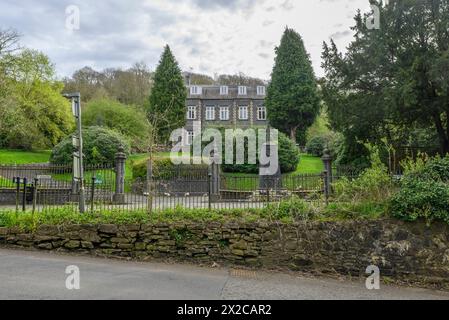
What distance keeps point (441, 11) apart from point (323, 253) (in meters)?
11.0

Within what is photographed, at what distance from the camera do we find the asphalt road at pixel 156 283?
6.57 metres

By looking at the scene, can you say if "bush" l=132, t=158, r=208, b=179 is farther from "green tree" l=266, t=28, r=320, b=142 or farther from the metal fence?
"green tree" l=266, t=28, r=320, b=142

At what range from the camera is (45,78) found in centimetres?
3866

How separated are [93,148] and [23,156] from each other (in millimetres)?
14747

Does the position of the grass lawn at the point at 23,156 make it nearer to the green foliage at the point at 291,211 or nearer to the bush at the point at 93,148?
the bush at the point at 93,148

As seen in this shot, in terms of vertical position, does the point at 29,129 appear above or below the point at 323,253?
above

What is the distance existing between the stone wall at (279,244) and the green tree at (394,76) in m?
6.05

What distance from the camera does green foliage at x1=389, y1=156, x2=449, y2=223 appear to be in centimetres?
874

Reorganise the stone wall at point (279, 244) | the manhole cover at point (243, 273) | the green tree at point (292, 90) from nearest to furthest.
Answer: the manhole cover at point (243, 273) → the stone wall at point (279, 244) → the green tree at point (292, 90)

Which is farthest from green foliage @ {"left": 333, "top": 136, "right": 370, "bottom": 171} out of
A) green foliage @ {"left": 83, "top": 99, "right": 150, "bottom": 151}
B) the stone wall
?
green foliage @ {"left": 83, "top": 99, "right": 150, "bottom": 151}

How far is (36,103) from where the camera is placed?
119 feet

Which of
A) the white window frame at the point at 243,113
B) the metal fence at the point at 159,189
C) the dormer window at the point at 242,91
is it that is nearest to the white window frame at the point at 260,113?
the white window frame at the point at 243,113
